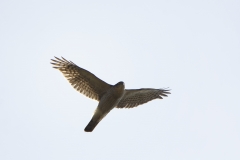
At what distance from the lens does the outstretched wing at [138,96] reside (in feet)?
54.6

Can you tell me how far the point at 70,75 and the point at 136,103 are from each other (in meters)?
2.84

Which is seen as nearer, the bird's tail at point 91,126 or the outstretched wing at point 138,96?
the bird's tail at point 91,126

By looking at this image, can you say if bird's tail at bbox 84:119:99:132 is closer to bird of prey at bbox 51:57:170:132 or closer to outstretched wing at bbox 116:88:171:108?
bird of prey at bbox 51:57:170:132

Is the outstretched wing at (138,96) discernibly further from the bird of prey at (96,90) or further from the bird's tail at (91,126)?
the bird's tail at (91,126)

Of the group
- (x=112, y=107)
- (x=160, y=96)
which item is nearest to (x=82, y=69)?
(x=112, y=107)

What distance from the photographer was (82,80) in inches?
642

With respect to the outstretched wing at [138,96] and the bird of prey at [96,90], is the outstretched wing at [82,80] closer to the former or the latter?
the bird of prey at [96,90]

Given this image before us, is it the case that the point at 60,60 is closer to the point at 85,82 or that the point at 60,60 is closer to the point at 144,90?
the point at 85,82

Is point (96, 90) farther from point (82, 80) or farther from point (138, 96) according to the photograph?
point (138, 96)

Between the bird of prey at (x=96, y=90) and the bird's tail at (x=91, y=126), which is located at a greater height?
the bird of prey at (x=96, y=90)

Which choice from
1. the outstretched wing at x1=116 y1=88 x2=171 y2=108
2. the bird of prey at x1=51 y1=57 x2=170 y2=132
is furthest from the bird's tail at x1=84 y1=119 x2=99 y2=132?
the outstretched wing at x1=116 y1=88 x2=171 y2=108

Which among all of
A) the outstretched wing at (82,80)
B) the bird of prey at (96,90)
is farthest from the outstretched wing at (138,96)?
the outstretched wing at (82,80)

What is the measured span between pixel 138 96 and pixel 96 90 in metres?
1.74

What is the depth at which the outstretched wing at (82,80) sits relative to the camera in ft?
52.7
